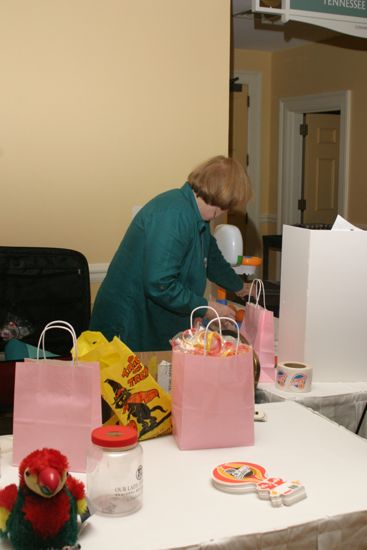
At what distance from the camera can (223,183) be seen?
2266 mm

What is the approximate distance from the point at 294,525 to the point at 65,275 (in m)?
1.68

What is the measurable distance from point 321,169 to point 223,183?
4722mm

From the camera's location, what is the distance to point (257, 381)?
184cm

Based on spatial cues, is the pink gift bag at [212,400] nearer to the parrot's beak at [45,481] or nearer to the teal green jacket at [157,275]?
the parrot's beak at [45,481]

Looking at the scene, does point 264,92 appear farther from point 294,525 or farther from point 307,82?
point 294,525

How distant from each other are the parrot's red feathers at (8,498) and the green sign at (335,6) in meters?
3.25

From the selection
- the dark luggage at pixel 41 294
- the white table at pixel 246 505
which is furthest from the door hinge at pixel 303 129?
the white table at pixel 246 505

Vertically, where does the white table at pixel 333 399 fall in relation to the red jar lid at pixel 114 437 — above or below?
below

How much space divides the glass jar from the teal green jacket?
3.55 feet

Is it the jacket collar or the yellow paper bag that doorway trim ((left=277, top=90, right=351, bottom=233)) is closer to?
the jacket collar

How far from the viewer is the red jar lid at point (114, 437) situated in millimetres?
1110

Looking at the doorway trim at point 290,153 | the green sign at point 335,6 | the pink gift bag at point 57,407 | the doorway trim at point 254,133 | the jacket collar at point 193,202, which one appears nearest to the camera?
the pink gift bag at point 57,407

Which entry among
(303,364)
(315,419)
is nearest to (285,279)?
(303,364)

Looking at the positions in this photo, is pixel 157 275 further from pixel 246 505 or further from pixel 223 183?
pixel 246 505
